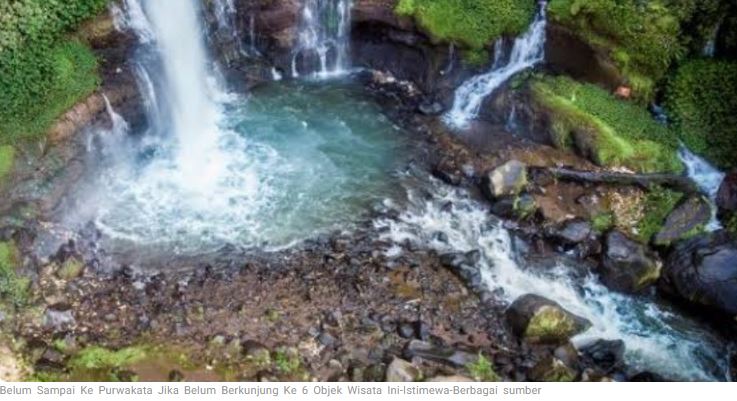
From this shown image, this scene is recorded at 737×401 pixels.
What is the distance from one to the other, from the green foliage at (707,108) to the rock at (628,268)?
13.6ft

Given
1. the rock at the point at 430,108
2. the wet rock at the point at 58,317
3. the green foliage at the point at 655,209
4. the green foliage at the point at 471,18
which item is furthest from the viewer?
the rock at the point at 430,108

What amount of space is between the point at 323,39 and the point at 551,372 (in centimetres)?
1203

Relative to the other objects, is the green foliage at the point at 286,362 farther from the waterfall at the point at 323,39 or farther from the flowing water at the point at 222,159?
the waterfall at the point at 323,39

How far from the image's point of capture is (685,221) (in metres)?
15.1

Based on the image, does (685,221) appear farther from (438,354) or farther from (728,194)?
(438,354)

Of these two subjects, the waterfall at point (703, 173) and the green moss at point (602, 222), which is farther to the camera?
the waterfall at point (703, 173)

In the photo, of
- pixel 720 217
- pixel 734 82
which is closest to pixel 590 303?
pixel 720 217

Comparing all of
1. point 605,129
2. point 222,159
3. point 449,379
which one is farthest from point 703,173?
point 222,159

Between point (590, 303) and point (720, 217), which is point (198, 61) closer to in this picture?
point (590, 303)

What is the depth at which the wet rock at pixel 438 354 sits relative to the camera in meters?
11.9

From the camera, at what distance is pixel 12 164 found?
14484 mm

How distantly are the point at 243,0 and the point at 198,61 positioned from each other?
2.09 m

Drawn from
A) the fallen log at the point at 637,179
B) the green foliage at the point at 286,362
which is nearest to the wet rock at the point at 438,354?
the green foliage at the point at 286,362

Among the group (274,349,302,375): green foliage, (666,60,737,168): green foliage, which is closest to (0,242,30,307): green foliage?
(274,349,302,375): green foliage
